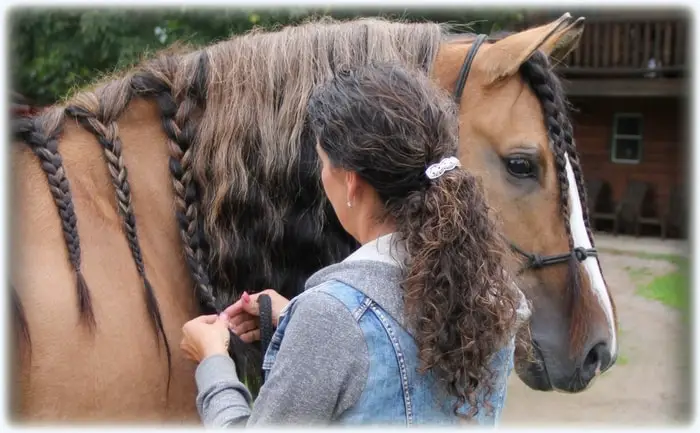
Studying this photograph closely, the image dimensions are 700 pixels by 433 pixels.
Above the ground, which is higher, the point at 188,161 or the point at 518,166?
the point at 188,161

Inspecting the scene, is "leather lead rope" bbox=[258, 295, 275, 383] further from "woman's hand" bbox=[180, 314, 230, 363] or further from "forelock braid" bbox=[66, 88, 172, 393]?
"forelock braid" bbox=[66, 88, 172, 393]

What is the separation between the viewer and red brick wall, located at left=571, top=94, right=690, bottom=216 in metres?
13.9

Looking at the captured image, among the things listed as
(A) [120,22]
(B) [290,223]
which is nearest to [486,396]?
(B) [290,223]

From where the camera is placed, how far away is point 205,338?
5.28 feet

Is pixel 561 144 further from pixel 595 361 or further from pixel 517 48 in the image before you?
pixel 595 361

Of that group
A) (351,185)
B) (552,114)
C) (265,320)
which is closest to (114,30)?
(552,114)

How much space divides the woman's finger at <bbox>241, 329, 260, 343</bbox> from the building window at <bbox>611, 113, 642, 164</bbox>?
13.7 metres

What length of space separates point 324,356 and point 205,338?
44cm

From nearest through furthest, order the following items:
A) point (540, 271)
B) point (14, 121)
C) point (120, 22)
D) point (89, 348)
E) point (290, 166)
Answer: point (89, 348)
point (14, 121)
point (290, 166)
point (540, 271)
point (120, 22)

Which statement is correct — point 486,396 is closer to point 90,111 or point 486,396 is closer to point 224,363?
point 224,363

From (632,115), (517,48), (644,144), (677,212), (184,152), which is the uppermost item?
(517,48)

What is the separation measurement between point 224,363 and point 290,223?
0.72 m

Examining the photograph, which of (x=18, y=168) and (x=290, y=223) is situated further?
(x=290, y=223)

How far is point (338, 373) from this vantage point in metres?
1.28
